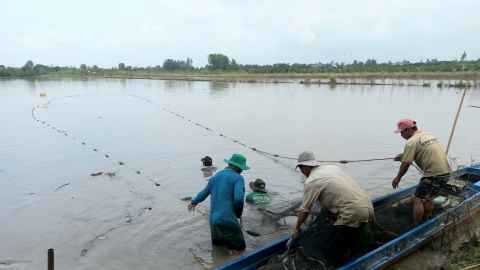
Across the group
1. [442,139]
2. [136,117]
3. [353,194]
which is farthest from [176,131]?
[353,194]

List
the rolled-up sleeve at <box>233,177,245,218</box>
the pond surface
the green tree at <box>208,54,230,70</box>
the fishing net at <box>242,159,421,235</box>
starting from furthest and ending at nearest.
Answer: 1. the green tree at <box>208,54,230,70</box>
2. the fishing net at <box>242,159,421,235</box>
3. the pond surface
4. the rolled-up sleeve at <box>233,177,245,218</box>

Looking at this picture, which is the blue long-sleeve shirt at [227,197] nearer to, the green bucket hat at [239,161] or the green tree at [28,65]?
the green bucket hat at [239,161]

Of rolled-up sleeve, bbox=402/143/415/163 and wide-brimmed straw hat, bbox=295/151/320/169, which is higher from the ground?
wide-brimmed straw hat, bbox=295/151/320/169

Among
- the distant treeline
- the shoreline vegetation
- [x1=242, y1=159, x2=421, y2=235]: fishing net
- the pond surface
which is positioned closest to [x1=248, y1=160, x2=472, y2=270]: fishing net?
[x1=242, y1=159, x2=421, y2=235]: fishing net

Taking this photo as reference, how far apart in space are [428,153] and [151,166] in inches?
260

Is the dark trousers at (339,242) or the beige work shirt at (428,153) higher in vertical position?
the beige work shirt at (428,153)

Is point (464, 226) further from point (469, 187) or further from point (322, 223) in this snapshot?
point (322, 223)

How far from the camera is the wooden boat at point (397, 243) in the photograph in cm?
353

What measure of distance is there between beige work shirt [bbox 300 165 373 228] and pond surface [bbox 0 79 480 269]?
1863mm

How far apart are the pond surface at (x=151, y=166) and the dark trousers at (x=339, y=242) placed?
1.57m

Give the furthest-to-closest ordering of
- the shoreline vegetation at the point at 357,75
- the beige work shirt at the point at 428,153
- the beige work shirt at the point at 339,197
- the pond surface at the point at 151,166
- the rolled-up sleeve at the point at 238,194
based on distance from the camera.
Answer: the shoreline vegetation at the point at 357,75, the pond surface at the point at 151,166, the beige work shirt at the point at 428,153, the rolled-up sleeve at the point at 238,194, the beige work shirt at the point at 339,197

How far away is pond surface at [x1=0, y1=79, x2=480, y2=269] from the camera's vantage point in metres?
4.89

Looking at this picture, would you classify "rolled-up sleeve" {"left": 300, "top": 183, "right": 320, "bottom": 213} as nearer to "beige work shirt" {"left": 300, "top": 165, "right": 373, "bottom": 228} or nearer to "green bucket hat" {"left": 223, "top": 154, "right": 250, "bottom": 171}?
"beige work shirt" {"left": 300, "top": 165, "right": 373, "bottom": 228}

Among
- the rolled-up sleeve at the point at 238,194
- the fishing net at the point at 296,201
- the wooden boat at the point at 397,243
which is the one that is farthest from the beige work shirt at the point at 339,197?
the fishing net at the point at 296,201
